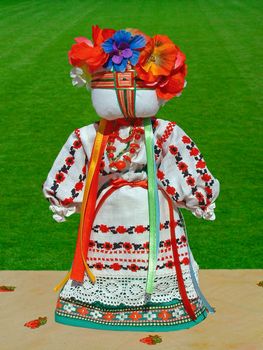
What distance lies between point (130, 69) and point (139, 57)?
95 millimetres

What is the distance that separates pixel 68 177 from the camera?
5.86 metres

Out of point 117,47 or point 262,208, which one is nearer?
point 117,47

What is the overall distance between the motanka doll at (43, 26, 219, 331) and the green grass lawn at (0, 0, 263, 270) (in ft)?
5.69

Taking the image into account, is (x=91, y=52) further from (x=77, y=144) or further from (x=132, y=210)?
(x=132, y=210)

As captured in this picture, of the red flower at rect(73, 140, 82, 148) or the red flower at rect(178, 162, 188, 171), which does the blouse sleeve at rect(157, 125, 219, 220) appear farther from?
the red flower at rect(73, 140, 82, 148)

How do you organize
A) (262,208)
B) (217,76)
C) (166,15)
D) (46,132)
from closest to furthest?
(262,208)
(46,132)
(217,76)
(166,15)

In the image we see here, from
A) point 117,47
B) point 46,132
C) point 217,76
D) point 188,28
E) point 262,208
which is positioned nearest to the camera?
point 117,47

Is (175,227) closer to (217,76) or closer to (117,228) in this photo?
(117,228)

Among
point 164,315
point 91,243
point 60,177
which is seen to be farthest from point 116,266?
point 60,177

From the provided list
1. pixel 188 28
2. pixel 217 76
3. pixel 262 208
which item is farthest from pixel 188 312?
pixel 188 28

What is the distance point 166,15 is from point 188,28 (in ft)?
12.2

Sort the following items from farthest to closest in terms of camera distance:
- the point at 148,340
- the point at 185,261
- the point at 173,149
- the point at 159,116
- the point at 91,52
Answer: the point at 159,116 < the point at 185,261 < the point at 173,149 < the point at 148,340 < the point at 91,52

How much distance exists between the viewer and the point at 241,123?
1244 centimetres

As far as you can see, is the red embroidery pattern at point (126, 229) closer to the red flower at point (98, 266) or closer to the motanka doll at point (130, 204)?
the motanka doll at point (130, 204)
